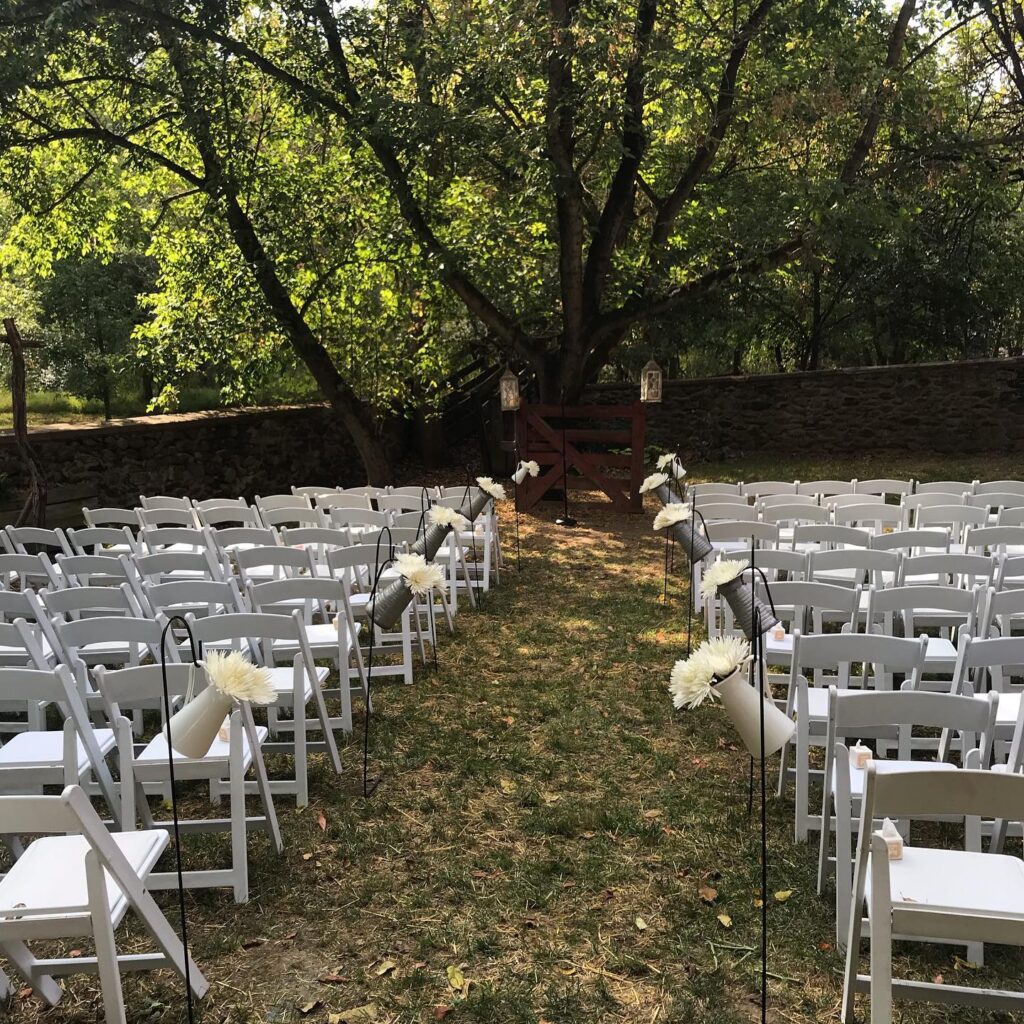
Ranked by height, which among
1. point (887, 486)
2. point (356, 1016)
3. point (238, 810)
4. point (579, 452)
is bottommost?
point (356, 1016)

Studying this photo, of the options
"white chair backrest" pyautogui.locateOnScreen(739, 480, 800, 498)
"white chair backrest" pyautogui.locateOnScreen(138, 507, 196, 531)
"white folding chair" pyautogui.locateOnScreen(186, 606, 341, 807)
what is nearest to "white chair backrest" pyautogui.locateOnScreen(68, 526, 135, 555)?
"white chair backrest" pyautogui.locateOnScreen(138, 507, 196, 531)

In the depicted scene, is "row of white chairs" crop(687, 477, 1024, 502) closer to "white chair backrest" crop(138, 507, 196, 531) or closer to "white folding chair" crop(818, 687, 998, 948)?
"white chair backrest" crop(138, 507, 196, 531)

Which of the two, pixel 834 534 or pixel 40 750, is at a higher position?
pixel 834 534

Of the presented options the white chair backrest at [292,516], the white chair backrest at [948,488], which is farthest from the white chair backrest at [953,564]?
the white chair backrest at [292,516]

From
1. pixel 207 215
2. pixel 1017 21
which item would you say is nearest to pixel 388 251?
pixel 207 215

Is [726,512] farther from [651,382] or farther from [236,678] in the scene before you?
[236,678]

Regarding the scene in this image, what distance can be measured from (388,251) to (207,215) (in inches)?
84.5

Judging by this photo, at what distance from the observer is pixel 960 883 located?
2.55 meters

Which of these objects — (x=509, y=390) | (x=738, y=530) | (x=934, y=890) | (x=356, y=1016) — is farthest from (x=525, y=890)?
(x=509, y=390)

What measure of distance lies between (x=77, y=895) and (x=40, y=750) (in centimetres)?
124

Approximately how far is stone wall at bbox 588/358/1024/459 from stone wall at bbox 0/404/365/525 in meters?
5.06

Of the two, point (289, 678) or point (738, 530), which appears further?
point (738, 530)

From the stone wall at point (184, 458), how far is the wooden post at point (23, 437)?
2.16 feet

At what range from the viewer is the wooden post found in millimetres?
9047
